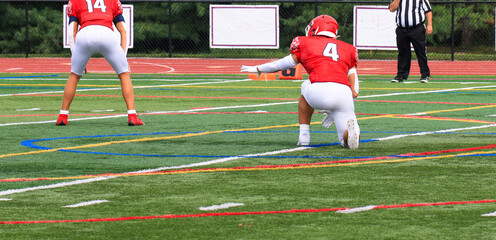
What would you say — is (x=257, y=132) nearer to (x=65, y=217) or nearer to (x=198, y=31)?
(x=65, y=217)

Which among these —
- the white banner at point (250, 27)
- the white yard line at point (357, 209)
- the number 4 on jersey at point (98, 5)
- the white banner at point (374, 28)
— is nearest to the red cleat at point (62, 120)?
the number 4 on jersey at point (98, 5)

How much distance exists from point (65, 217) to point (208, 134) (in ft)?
16.0

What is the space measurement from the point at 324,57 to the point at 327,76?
8.3 inches

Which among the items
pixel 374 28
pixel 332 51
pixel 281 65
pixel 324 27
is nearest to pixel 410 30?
pixel 374 28

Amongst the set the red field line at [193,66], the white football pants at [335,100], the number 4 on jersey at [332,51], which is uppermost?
the number 4 on jersey at [332,51]

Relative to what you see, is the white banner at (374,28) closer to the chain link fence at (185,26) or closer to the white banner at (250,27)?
the white banner at (250,27)

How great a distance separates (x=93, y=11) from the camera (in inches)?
487

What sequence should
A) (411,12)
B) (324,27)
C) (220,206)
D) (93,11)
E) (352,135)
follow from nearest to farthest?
(220,206)
(352,135)
(324,27)
(93,11)
(411,12)

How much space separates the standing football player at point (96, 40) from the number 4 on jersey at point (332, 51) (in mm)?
2980

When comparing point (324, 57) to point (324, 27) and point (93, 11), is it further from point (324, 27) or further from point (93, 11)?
point (93, 11)

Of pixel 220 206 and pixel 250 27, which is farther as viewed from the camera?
pixel 250 27

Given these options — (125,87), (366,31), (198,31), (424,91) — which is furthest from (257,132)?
(198,31)

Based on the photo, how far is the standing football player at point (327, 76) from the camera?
980cm

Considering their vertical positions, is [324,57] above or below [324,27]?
below
